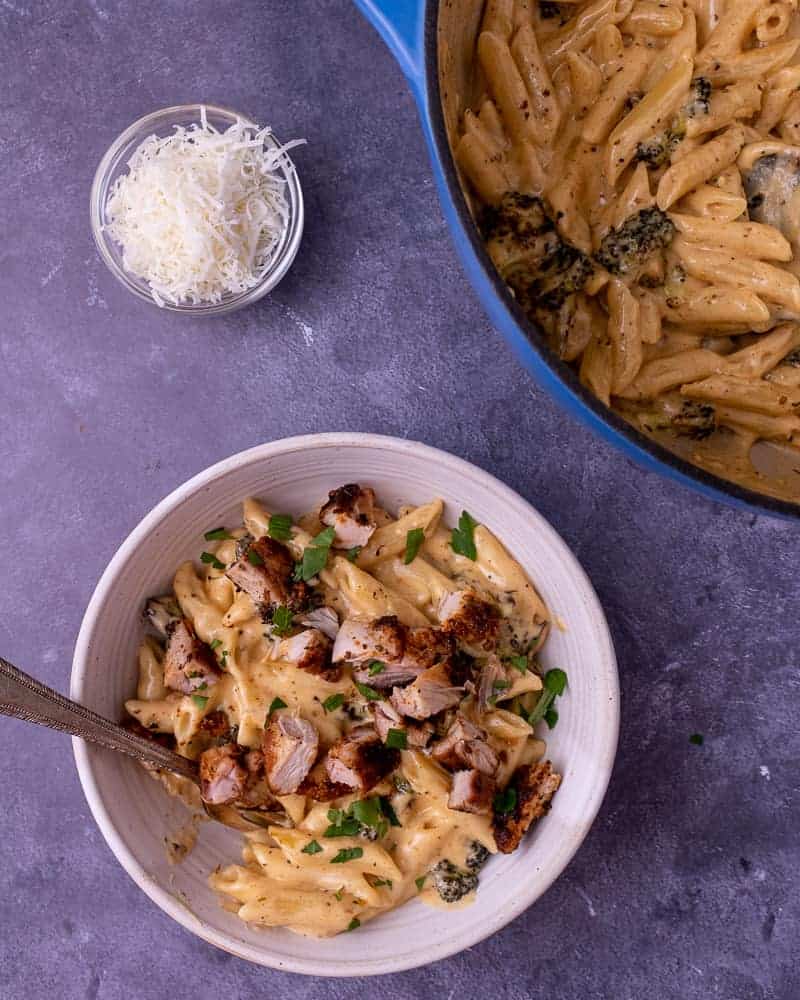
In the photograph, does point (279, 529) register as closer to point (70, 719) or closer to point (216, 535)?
point (216, 535)

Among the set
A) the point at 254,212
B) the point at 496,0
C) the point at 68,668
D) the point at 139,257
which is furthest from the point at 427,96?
the point at 68,668

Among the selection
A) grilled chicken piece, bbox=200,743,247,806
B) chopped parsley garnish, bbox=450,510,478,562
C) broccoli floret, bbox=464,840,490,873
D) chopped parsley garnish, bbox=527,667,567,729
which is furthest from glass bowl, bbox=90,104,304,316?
broccoli floret, bbox=464,840,490,873

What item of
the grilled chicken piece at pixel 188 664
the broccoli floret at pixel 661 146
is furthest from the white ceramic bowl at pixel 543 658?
the broccoli floret at pixel 661 146

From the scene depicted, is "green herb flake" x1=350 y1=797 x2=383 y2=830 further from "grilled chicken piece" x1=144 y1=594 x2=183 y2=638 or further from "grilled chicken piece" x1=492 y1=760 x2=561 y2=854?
"grilled chicken piece" x1=144 y1=594 x2=183 y2=638

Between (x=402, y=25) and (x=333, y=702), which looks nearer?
(x=402, y=25)

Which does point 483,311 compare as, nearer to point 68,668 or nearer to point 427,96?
point 427,96

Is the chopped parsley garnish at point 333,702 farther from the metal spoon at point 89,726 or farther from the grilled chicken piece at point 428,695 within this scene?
the metal spoon at point 89,726

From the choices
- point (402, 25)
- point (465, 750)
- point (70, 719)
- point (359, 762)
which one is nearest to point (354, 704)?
point (359, 762)
